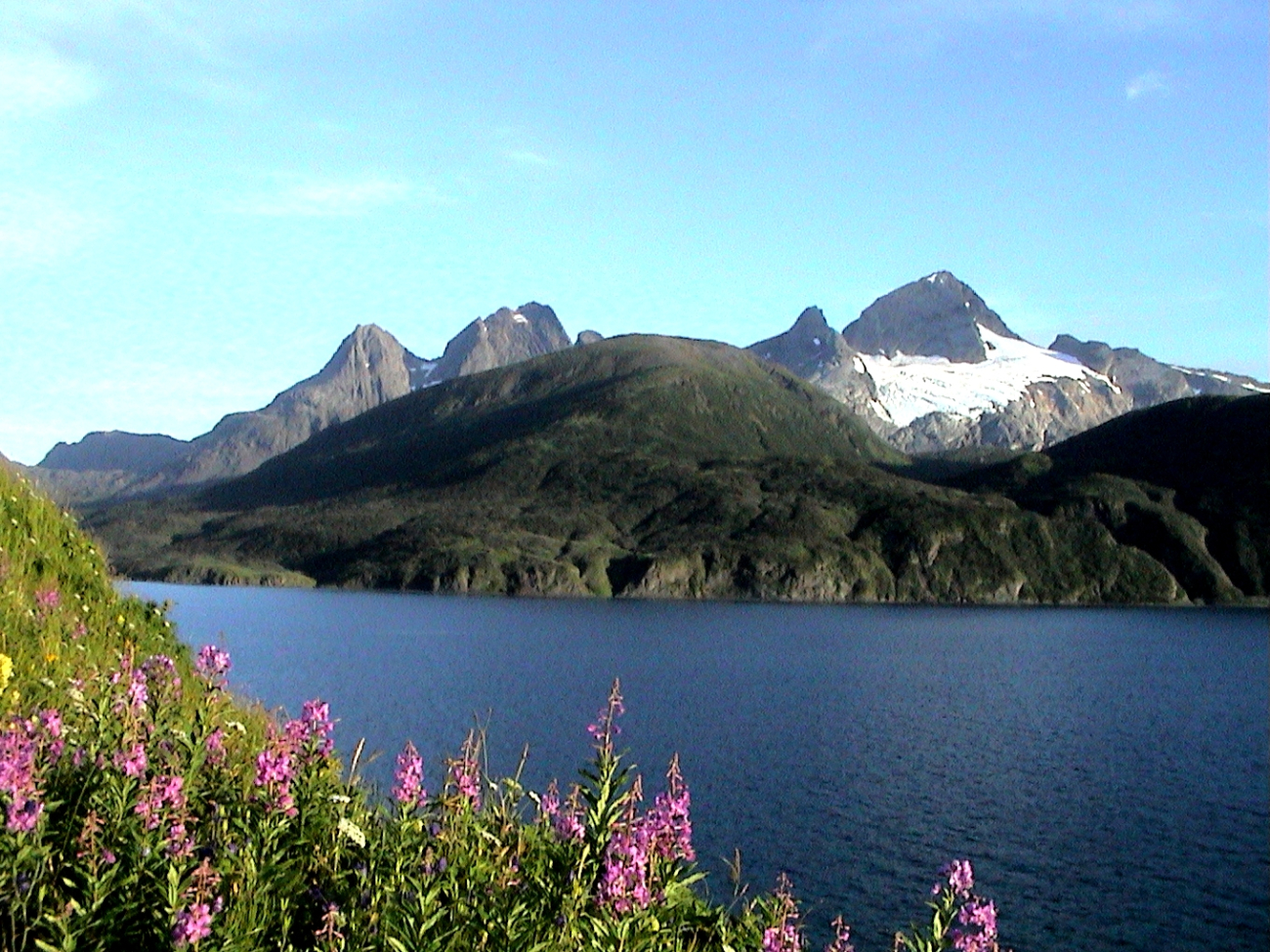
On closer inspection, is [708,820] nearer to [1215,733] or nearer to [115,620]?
[115,620]

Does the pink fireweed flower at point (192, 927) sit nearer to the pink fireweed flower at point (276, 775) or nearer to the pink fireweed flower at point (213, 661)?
the pink fireweed flower at point (276, 775)

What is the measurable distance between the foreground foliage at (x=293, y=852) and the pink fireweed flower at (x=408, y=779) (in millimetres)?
19

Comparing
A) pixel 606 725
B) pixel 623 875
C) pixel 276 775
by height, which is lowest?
pixel 623 875

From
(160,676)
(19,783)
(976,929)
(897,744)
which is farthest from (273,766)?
(897,744)

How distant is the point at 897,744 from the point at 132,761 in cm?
6334

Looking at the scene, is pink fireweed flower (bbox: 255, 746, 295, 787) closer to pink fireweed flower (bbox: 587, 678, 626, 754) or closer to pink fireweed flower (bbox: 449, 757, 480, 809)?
pink fireweed flower (bbox: 449, 757, 480, 809)

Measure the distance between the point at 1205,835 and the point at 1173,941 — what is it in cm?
1440

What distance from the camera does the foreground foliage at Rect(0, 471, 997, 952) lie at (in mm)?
6961

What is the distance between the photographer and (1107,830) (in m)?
48.3

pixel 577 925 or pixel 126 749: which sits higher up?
pixel 126 749

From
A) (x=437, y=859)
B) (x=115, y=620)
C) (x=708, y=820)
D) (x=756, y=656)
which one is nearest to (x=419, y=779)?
(x=437, y=859)

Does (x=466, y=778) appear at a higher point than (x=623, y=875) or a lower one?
higher

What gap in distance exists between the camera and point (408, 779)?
8.29 meters

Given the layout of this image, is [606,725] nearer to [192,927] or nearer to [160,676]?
[192,927]
